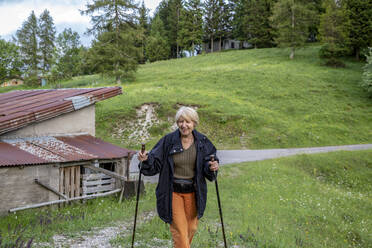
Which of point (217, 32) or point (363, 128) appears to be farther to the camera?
point (217, 32)

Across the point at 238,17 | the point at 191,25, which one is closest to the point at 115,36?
the point at 191,25

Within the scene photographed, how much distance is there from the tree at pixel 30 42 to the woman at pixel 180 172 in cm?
6515

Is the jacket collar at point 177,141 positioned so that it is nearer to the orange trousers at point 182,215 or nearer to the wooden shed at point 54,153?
the orange trousers at point 182,215

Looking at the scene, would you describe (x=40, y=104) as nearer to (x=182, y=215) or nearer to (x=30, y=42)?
(x=182, y=215)

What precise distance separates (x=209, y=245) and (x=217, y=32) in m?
71.5

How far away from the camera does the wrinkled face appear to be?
4815mm

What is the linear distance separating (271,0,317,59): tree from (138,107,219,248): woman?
5051cm

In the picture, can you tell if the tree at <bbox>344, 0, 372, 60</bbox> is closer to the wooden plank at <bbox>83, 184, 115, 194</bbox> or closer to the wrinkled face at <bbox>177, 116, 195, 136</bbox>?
the wooden plank at <bbox>83, 184, 115, 194</bbox>

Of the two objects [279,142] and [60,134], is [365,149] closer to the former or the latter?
[279,142]

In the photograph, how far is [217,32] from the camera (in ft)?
244

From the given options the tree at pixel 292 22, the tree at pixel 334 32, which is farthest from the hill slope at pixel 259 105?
the tree at pixel 292 22

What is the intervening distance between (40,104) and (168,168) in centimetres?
976

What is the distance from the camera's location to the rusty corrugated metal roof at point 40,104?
1108 cm

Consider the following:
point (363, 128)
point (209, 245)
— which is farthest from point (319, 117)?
point (209, 245)
